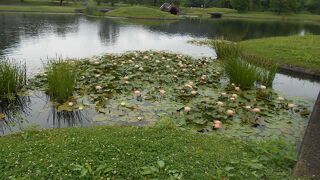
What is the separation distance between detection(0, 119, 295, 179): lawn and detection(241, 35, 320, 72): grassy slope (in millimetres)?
11109

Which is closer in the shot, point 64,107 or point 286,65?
point 64,107

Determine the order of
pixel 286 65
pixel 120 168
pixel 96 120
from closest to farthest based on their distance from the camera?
pixel 120 168 < pixel 96 120 < pixel 286 65

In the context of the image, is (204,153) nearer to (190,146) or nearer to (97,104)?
(190,146)

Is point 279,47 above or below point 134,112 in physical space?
above

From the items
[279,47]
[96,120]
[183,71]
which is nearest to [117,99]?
Answer: [96,120]

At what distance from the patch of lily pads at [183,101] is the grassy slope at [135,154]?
1.38 meters

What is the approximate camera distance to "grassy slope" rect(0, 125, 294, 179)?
5.34 metres

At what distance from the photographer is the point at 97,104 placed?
9.43m

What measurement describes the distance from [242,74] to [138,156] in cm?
654

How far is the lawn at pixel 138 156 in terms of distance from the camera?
5.30 m

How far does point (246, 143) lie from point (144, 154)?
2383 mm

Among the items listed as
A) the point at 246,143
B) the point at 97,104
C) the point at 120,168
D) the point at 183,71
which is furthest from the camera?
the point at 183,71

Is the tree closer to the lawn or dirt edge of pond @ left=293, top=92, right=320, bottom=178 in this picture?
dirt edge of pond @ left=293, top=92, right=320, bottom=178

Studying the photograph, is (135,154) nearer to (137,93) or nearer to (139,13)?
(137,93)
